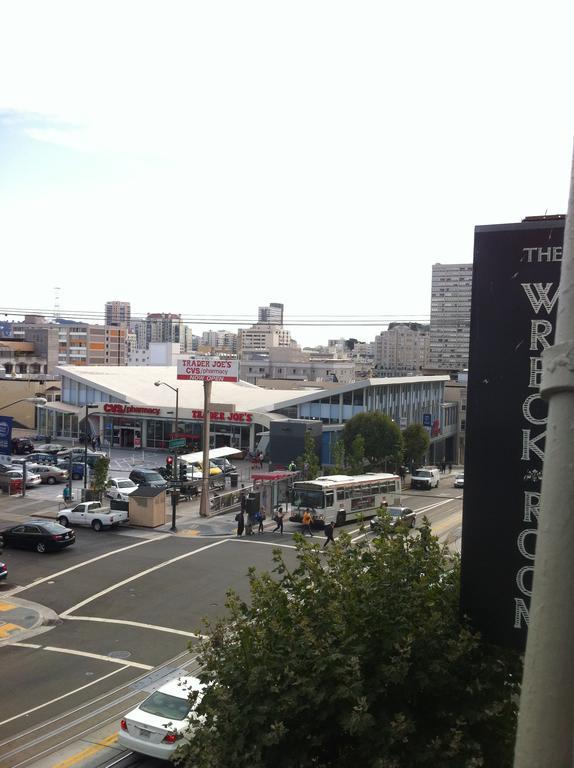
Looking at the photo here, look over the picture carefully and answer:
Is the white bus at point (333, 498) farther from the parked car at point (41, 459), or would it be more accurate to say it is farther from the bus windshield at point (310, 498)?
the parked car at point (41, 459)

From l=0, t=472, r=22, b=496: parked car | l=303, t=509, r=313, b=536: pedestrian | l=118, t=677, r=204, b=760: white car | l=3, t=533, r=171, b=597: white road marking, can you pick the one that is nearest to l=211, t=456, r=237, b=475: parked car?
l=0, t=472, r=22, b=496: parked car

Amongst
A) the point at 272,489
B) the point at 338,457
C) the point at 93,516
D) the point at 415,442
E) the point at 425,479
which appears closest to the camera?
the point at 93,516

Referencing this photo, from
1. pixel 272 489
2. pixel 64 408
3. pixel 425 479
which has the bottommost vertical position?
pixel 425 479

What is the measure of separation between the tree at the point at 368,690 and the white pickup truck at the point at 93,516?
2625cm

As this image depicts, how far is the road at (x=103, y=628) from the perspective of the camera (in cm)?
1404

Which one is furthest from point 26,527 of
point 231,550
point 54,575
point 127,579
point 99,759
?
point 99,759

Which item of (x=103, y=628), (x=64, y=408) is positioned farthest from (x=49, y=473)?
(x=103, y=628)

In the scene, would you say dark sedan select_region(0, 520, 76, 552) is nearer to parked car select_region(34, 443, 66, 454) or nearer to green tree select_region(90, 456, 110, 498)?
green tree select_region(90, 456, 110, 498)

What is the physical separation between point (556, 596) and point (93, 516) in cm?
3263

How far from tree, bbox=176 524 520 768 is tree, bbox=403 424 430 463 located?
1904 inches

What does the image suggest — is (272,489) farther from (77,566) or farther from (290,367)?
(290,367)

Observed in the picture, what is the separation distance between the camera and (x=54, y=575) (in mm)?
26156

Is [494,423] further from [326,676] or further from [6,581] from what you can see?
[6,581]

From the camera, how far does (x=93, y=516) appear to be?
33.9m
